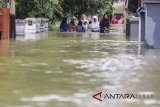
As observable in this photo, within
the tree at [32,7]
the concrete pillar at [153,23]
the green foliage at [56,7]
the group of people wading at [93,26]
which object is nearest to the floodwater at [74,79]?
the concrete pillar at [153,23]

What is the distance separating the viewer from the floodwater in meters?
8.08

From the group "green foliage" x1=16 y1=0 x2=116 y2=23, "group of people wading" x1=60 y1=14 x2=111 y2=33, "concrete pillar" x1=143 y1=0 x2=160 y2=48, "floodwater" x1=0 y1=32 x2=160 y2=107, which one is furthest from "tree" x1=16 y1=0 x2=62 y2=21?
"floodwater" x1=0 y1=32 x2=160 y2=107

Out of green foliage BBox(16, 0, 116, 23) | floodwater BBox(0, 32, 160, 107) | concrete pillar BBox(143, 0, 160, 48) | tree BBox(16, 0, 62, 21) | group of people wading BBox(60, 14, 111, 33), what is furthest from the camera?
group of people wading BBox(60, 14, 111, 33)

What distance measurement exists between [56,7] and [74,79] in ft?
115

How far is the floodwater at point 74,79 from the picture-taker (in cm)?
808

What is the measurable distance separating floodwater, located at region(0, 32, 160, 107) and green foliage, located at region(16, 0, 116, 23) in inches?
893

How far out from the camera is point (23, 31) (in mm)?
32125

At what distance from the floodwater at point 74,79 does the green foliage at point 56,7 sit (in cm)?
2269

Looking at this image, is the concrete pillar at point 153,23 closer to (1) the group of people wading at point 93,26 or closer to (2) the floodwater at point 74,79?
(2) the floodwater at point 74,79

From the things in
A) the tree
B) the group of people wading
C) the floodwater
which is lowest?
the floodwater

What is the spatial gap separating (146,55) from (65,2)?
3627 cm

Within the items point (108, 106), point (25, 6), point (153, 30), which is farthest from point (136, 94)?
point (25, 6)

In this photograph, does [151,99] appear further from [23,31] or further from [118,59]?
[23,31]

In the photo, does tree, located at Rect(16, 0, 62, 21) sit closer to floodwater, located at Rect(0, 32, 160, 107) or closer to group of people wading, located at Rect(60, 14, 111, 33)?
group of people wading, located at Rect(60, 14, 111, 33)
